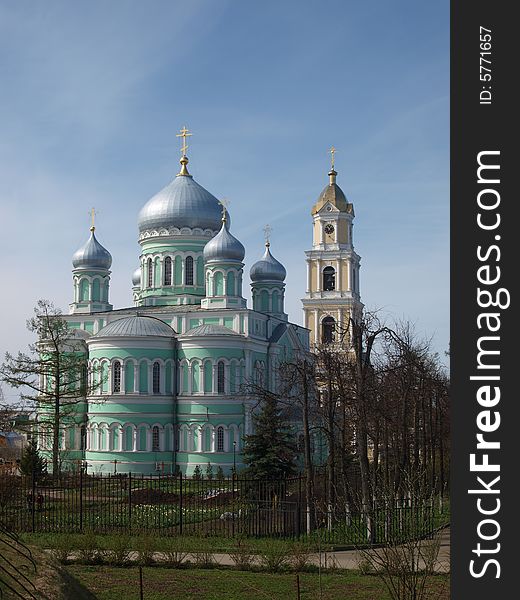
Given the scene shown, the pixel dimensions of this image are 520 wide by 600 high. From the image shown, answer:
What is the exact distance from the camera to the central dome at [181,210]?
50969mm

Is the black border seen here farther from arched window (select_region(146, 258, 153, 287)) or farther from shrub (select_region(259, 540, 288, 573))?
arched window (select_region(146, 258, 153, 287))

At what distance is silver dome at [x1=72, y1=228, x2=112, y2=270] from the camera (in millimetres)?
52156

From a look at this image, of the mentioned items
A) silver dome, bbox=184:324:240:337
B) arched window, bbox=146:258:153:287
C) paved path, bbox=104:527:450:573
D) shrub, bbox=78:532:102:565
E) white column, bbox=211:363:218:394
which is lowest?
paved path, bbox=104:527:450:573

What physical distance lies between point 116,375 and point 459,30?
40.2 m

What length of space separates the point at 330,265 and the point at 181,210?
12.4 meters

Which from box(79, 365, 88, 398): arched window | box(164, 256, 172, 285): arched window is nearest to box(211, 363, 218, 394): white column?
box(79, 365, 88, 398): arched window

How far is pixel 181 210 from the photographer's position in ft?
168

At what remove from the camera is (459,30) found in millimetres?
6156

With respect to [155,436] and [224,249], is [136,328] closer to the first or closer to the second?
[155,436]

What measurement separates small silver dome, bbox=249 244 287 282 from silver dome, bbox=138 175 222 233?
15.2ft

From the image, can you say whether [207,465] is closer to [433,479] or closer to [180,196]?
[180,196]

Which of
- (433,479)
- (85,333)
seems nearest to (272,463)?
(433,479)

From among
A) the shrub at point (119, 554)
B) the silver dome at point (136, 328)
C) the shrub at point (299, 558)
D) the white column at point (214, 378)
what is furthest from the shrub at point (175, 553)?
the silver dome at point (136, 328)

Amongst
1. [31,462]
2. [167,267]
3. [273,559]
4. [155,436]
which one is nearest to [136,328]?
[155,436]
